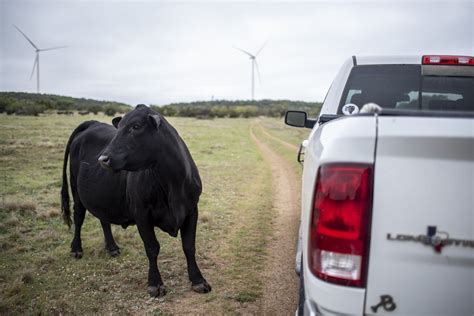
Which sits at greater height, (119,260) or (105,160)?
(105,160)

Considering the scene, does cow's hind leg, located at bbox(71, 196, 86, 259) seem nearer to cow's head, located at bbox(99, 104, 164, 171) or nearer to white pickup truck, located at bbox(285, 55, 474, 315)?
cow's head, located at bbox(99, 104, 164, 171)

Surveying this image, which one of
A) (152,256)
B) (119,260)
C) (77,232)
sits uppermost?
(152,256)

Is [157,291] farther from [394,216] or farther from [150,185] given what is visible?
[394,216]

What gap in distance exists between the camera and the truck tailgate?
159 cm

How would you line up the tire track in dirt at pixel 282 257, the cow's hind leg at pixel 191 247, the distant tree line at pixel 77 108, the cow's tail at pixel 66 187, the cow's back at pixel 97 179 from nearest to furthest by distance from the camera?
the tire track in dirt at pixel 282 257
the cow's hind leg at pixel 191 247
the cow's back at pixel 97 179
the cow's tail at pixel 66 187
the distant tree line at pixel 77 108

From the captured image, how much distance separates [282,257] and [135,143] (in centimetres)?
288

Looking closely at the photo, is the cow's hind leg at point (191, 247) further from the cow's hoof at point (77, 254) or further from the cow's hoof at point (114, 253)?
the cow's hoof at point (77, 254)

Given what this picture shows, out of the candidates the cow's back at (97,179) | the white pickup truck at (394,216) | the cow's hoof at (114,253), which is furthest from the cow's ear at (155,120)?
the cow's hoof at (114,253)

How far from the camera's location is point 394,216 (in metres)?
1.63

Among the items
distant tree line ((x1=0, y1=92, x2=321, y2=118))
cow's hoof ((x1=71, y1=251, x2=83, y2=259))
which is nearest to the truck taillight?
cow's hoof ((x1=71, y1=251, x2=83, y2=259))

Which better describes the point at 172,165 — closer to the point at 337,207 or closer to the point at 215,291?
the point at 215,291

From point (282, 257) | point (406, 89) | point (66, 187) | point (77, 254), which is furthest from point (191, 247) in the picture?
point (406, 89)

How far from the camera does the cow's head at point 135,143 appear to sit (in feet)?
12.4

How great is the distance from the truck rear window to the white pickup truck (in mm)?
1912
